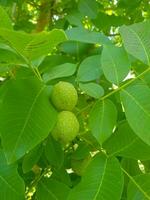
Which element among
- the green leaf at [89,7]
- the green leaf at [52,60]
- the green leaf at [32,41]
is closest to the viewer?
the green leaf at [32,41]

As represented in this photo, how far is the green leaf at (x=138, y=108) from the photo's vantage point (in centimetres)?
102

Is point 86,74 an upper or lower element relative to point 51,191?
upper

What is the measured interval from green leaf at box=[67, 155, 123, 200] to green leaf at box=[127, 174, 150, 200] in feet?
0.22

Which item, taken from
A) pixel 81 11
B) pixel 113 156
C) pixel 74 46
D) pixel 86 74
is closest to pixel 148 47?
pixel 86 74

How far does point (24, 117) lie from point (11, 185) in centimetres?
16

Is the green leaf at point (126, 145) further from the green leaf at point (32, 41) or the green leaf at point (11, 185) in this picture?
the green leaf at point (32, 41)

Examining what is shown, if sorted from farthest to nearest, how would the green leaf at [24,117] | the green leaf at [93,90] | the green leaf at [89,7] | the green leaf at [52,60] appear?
the green leaf at [89,7] < the green leaf at [52,60] < the green leaf at [93,90] < the green leaf at [24,117]

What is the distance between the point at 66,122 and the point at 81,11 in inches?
31.0

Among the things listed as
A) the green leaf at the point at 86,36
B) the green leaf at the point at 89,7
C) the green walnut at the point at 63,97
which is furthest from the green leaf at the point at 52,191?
the green leaf at the point at 89,7

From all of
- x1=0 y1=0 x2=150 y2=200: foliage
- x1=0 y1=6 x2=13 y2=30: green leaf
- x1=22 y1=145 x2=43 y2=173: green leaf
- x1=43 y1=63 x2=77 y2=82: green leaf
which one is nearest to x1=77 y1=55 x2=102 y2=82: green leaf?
x1=0 y1=0 x2=150 y2=200: foliage

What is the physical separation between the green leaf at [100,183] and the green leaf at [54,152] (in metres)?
0.12

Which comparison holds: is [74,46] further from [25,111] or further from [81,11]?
[25,111]

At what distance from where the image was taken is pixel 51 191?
47.6 inches

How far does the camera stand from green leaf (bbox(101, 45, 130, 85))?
1136 mm
